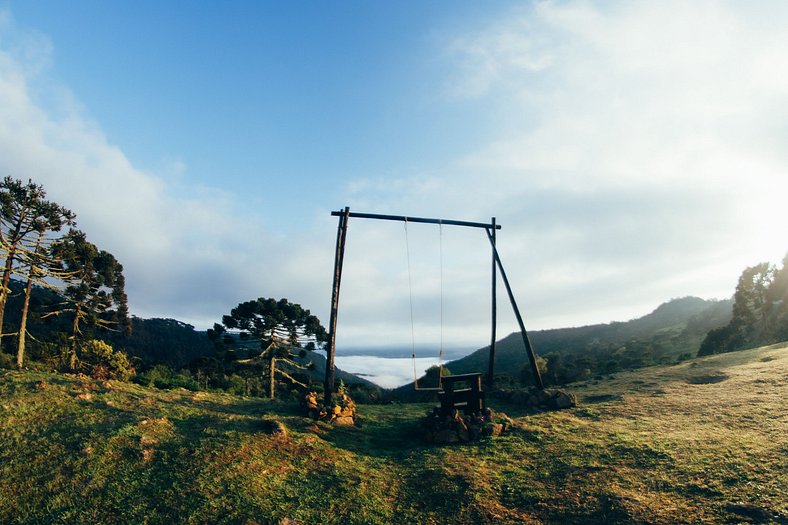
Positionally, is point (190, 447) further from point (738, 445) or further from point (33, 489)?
point (738, 445)

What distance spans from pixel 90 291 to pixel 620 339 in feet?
338

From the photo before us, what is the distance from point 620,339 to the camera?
95.5 metres

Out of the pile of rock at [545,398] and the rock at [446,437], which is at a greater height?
the pile of rock at [545,398]

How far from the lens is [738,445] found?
11.6m

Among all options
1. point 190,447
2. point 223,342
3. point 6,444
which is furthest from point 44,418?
point 223,342

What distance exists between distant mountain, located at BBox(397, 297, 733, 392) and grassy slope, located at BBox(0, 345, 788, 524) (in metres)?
35.9

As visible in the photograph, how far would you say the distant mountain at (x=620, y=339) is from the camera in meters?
63.8

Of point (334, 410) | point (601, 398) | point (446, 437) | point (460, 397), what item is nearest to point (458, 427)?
point (446, 437)

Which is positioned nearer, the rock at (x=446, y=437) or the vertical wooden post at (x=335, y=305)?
the rock at (x=446, y=437)

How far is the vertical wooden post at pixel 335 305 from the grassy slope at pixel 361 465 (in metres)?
1.72

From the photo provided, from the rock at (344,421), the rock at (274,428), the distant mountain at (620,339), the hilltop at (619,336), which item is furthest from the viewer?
the hilltop at (619,336)

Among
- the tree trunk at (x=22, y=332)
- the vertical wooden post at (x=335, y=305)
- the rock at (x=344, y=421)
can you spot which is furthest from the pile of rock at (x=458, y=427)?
the tree trunk at (x=22, y=332)

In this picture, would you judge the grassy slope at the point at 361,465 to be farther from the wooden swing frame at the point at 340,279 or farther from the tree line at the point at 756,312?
the tree line at the point at 756,312

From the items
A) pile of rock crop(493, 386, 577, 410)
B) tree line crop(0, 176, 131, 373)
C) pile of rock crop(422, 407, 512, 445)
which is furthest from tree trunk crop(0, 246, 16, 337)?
pile of rock crop(493, 386, 577, 410)
